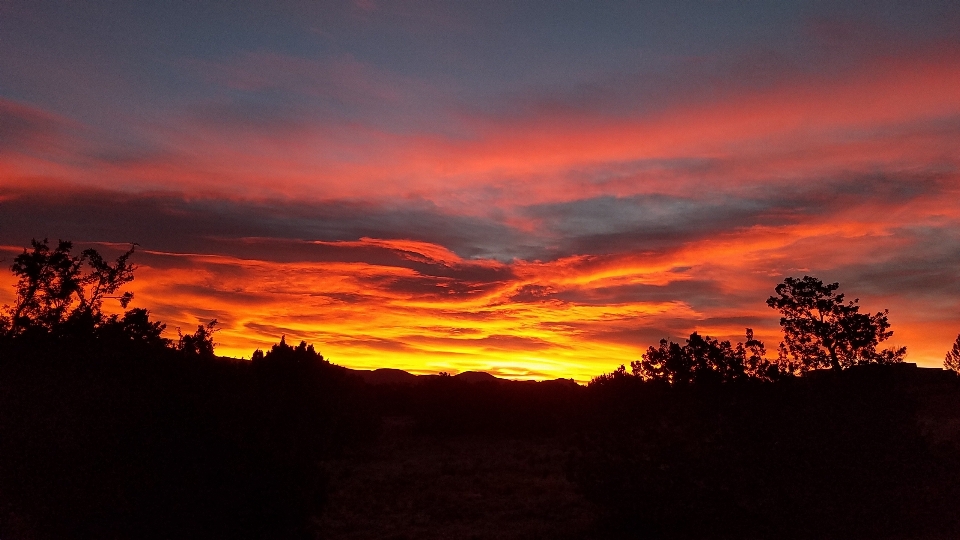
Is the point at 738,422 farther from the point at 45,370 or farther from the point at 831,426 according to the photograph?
the point at 45,370

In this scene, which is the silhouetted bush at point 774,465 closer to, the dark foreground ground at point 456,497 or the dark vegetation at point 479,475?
the dark vegetation at point 479,475

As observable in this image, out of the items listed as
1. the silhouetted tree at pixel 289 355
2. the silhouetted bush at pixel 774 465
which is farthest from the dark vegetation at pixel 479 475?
the silhouetted tree at pixel 289 355

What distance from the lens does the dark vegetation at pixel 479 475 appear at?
12.0m

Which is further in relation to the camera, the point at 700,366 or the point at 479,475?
the point at 479,475

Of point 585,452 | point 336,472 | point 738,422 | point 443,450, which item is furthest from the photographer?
point 443,450

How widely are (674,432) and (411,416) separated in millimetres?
41303

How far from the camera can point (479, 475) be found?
3173 centimetres

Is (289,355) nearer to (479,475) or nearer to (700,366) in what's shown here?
(479,475)

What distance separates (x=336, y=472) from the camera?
32.6 metres

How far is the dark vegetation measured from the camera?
12.0 meters

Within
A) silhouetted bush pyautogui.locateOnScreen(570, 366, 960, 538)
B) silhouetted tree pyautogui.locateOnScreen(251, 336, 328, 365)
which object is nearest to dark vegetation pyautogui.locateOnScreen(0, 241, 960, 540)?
silhouetted bush pyautogui.locateOnScreen(570, 366, 960, 538)

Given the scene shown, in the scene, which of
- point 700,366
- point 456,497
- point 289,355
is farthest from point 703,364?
point 289,355

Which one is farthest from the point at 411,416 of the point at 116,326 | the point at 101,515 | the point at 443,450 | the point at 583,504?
the point at 101,515

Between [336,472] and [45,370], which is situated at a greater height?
[45,370]
